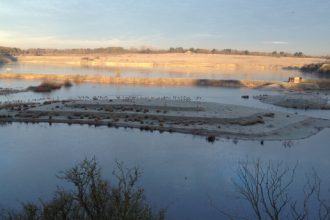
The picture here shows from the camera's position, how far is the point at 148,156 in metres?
5.20

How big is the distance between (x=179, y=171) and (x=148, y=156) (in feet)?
2.82

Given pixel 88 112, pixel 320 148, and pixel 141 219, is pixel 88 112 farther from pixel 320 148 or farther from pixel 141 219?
pixel 141 219

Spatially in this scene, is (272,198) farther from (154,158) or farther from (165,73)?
(165,73)

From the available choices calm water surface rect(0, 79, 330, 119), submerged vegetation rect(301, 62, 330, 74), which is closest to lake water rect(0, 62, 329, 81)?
submerged vegetation rect(301, 62, 330, 74)

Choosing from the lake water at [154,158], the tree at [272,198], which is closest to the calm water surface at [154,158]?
the lake water at [154,158]

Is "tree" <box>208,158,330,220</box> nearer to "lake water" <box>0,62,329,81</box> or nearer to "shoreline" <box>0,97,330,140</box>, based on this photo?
"shoreline" <box>0,97,330,140</box>

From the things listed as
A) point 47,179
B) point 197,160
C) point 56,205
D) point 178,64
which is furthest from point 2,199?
point 178,64

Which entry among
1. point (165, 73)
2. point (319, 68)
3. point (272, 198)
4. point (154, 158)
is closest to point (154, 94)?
point (154, 158)

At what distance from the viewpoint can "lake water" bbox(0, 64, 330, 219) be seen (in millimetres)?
3736

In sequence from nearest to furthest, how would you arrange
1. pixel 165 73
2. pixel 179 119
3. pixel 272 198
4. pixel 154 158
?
pixel 272 198 < pixel 154 158 < pixel 179 119 < pixel 165 73

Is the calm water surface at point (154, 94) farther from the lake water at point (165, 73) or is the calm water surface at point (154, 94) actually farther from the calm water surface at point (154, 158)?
the lake water at point (165, 73)

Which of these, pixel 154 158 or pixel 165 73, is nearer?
pixel 154 158

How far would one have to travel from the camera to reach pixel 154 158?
16.7 ft

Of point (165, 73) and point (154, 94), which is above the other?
point (165, 73)
